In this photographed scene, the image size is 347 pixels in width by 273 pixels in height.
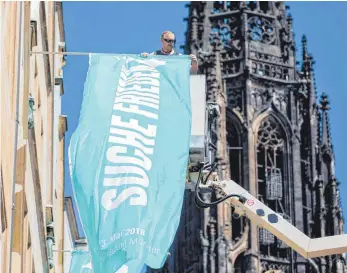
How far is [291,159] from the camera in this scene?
2943 inches

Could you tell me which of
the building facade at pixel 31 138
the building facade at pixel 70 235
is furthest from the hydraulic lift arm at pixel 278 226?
the building facade at pixel 70 235

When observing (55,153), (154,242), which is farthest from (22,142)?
(55,153)

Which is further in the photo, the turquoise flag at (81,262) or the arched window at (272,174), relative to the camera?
the arched window at (272,174)

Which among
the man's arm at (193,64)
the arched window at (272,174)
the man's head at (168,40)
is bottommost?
the man's arm at (193,64)

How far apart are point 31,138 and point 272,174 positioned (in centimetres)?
5375

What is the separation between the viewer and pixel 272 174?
73.9 metres

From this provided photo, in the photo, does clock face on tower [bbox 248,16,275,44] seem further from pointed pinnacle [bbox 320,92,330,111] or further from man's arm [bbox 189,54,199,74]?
man's arm [bbox 189,54,199,74]

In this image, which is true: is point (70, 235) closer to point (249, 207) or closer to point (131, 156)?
point (249, 207)

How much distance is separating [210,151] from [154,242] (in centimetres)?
279

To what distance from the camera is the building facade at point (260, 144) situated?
235ft

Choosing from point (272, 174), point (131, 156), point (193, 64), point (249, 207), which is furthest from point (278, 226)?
point (272, 174)

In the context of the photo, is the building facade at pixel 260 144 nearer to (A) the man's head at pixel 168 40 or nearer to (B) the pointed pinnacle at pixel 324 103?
(B) the pointed pinnacle at pixel 324 103

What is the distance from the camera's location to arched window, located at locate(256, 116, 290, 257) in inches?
2869

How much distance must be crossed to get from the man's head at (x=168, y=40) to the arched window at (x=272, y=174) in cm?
5385
